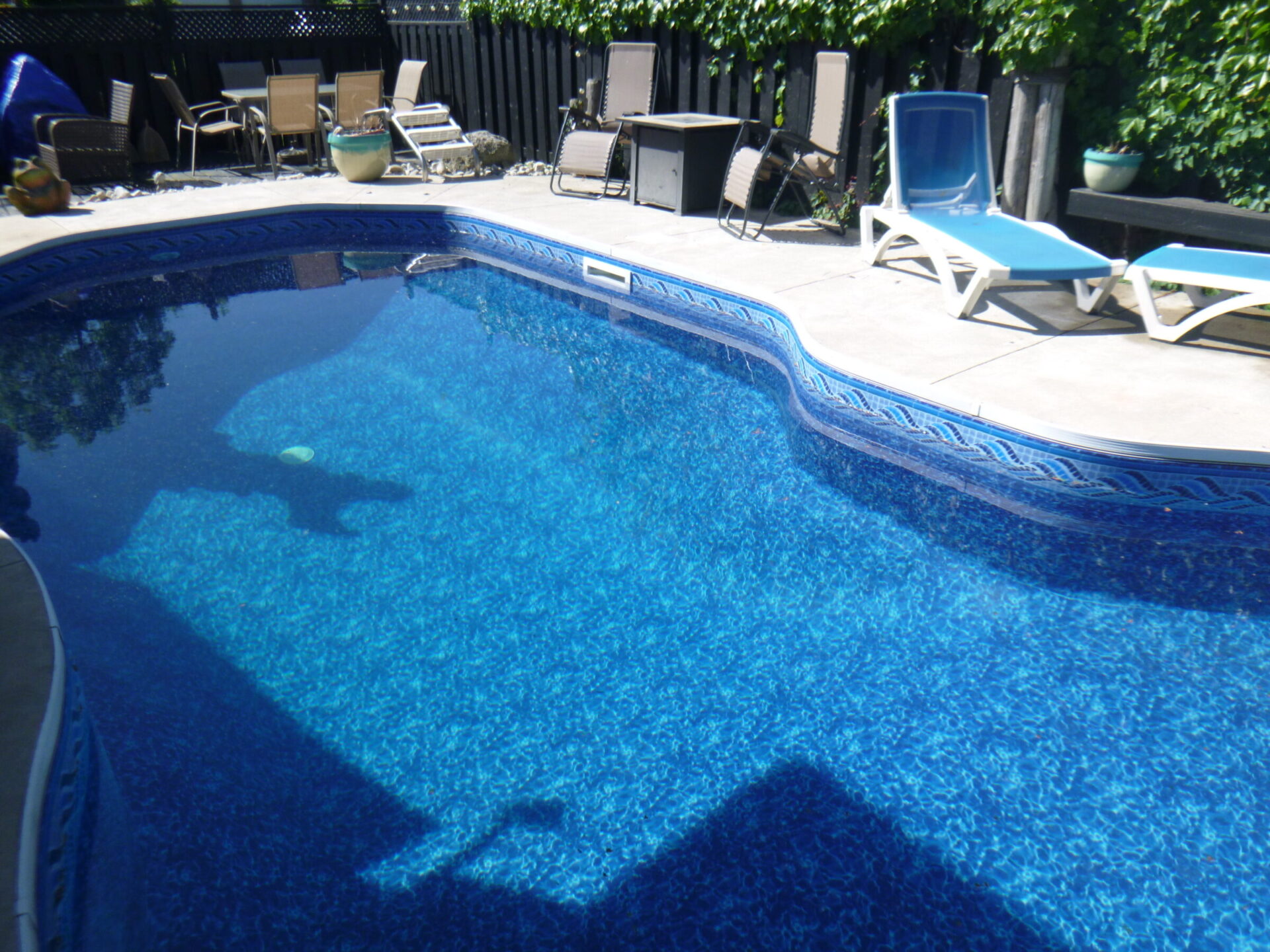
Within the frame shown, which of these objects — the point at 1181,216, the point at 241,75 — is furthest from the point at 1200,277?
the point at 241,75

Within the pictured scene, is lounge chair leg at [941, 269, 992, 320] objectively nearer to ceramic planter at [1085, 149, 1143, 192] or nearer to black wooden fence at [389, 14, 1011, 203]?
ceramic planter at [1085, 149, 1143, 192]

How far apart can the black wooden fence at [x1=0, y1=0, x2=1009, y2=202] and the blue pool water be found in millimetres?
Answer: 3043

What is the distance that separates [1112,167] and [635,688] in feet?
13.9

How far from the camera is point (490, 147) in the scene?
29.6 ft

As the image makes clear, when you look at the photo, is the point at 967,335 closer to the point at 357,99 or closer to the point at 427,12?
the point at 357,99

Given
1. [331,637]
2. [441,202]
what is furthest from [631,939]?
[441,202]

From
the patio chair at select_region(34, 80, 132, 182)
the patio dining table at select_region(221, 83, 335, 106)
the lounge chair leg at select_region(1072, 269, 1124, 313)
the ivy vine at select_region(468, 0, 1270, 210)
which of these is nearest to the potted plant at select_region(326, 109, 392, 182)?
the patio dining table at select_region(221, 83, 335, 106)

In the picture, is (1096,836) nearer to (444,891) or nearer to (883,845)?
(883,845)

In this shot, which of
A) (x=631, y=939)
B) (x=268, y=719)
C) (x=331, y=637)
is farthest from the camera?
(x=331, y=637)

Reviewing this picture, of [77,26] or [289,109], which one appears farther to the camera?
[77,26]

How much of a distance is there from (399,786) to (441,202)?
6.02 m

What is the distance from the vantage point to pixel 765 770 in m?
2.32

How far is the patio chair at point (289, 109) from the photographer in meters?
8.16

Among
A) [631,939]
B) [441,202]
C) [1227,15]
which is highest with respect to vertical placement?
[1227,15]
